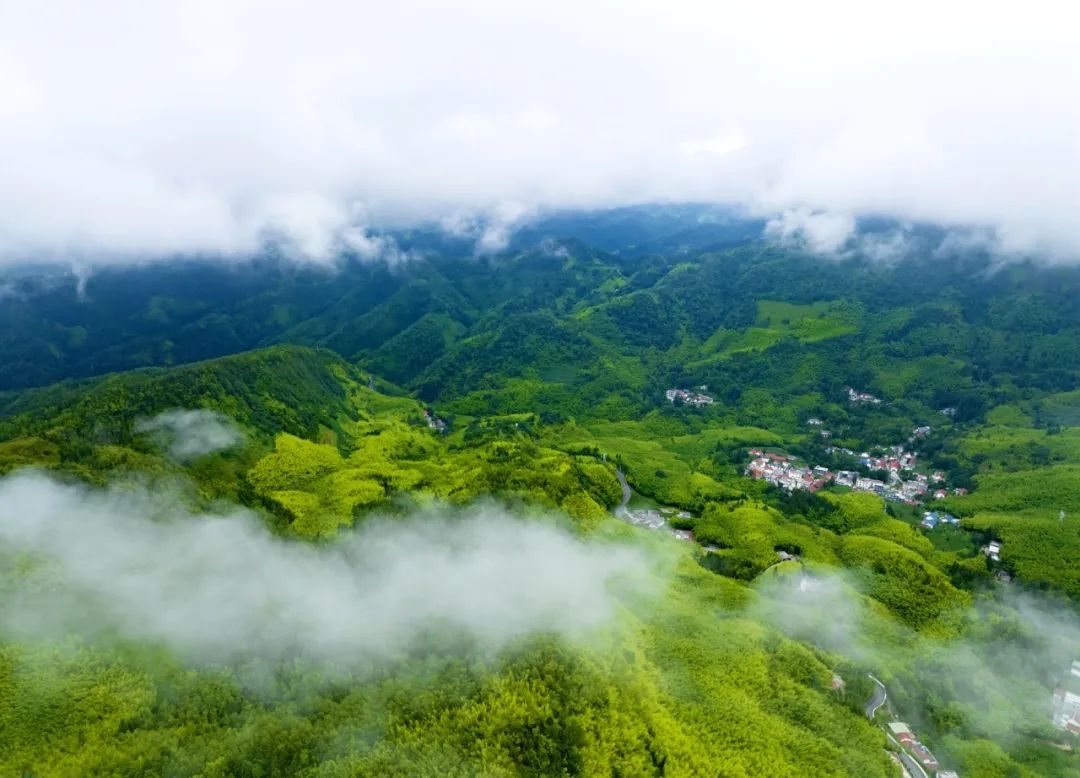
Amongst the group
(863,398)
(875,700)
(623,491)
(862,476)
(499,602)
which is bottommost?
(863,398)

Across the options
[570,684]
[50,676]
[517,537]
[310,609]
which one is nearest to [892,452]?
[517,537]

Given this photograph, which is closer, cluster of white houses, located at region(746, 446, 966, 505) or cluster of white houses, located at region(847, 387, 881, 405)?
cluster of white houses, located at region(746, 446, 966, 505)

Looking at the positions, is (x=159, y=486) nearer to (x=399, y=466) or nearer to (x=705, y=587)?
(x=399, y=466)

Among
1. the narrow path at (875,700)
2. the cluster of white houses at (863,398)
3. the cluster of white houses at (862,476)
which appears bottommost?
the cluster of white houses at (863,398)

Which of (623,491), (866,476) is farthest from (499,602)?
(866,476)

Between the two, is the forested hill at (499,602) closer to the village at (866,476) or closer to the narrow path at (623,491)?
the narrow path at (623,491)

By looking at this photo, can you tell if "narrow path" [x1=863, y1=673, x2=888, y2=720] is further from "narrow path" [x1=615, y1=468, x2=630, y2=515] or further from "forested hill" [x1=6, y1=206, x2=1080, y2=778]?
"narrow path" [x1=615, y1=468, x2=630, y2=515]

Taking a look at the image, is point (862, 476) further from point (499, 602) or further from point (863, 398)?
point (499, 602)

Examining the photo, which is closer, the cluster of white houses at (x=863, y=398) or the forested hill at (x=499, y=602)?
the forested hill at (x=499, y=602)

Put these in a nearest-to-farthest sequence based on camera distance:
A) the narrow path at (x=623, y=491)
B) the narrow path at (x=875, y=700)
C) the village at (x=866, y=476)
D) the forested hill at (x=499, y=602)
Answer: the forested hill at (x=499, y=602), the narrow path at (x=875, y=700), the narrow path at (x=623, y=491), the village at (x=866, y=476)

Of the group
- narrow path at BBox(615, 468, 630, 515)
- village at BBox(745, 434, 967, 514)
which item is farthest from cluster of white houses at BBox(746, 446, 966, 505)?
narrow path at BBox(615, 468, 630, 515)

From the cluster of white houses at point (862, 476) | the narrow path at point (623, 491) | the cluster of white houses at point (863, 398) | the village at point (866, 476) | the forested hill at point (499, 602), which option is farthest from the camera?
the cluster of white houses at point (863, 398)

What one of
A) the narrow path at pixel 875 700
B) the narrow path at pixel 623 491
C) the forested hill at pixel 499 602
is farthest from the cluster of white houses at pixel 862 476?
the narrow path at pixel 875 700
